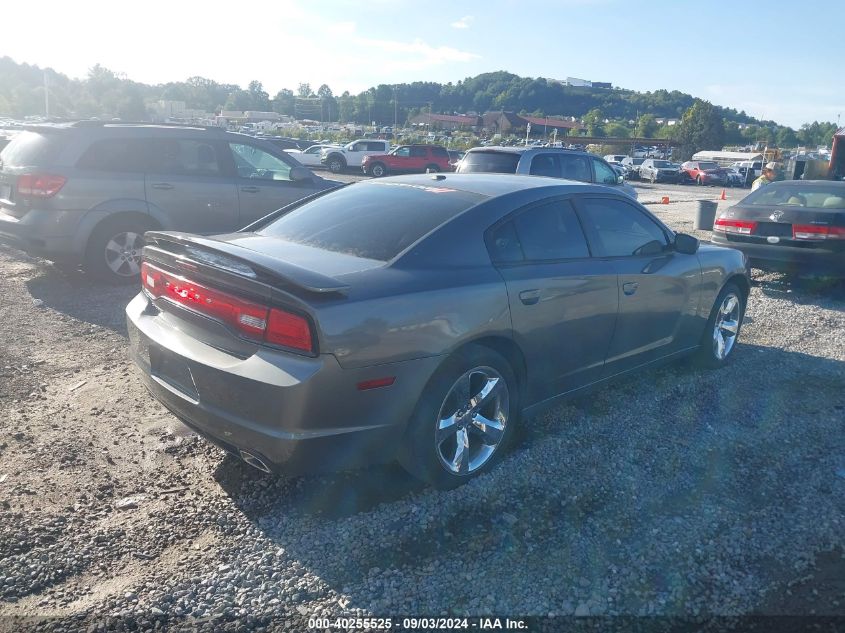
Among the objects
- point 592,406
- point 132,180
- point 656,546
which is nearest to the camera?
point 656,546

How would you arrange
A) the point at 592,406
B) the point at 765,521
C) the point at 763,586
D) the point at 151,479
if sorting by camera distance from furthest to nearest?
the point at 592,406
the point at 151,479
the point at 765,521
the point at 763,586

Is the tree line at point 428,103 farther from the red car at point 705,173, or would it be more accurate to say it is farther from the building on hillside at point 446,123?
the red car at point 705,173

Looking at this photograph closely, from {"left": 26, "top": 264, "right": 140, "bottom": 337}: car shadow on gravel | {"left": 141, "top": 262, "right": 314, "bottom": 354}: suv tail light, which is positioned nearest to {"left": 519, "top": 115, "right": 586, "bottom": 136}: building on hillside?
{"left": 26, "top": 264, "right": 140, "bottom": 337}: car shadow on gravel

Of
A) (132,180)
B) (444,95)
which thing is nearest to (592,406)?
(132,180)

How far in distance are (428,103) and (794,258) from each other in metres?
161

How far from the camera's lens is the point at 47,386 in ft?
16.2

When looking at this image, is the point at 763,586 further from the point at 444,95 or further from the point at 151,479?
the point at 444,95

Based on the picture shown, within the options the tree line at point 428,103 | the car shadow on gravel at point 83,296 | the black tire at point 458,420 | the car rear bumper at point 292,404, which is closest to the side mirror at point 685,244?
the black tire at point 458,420

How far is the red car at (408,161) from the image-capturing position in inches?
1251

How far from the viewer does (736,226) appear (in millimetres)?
9422

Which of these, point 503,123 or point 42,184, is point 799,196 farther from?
point 503,123

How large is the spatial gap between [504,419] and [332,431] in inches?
45.7

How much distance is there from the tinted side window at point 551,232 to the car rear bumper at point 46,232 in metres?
5.32

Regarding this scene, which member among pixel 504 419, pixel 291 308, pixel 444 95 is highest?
pixel 444 95
